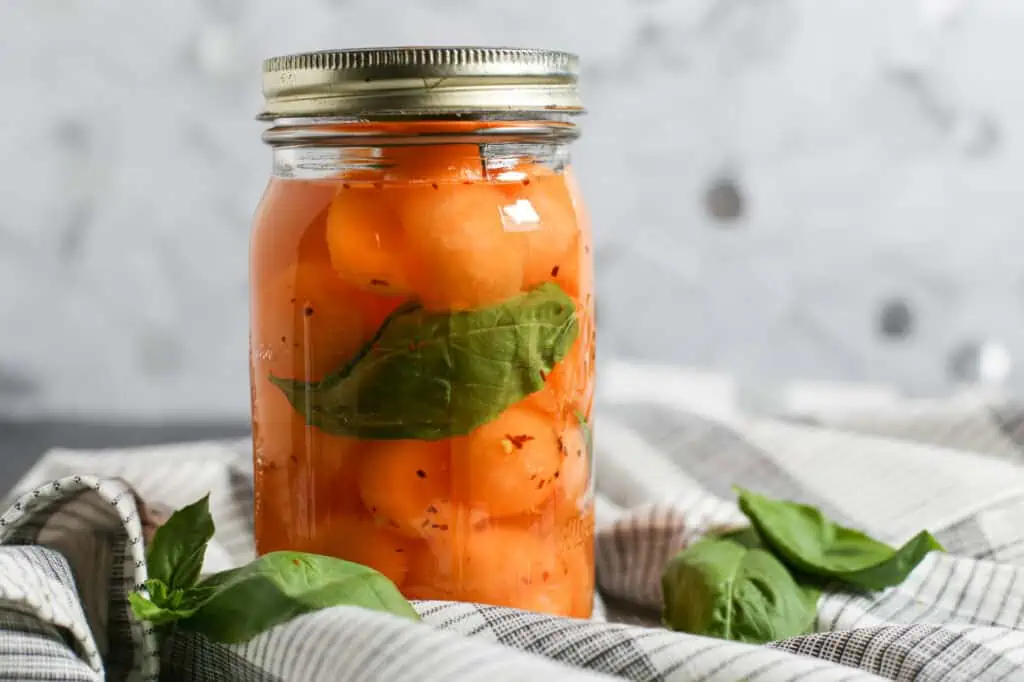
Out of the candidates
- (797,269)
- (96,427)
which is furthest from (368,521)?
(797,269)

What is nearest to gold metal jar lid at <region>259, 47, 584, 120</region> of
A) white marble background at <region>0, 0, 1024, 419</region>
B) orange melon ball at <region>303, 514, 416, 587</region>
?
orange melon ball at <region>303, 514, 416, 587</region>

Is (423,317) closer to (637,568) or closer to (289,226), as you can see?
(289,226)

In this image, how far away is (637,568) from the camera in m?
0.92

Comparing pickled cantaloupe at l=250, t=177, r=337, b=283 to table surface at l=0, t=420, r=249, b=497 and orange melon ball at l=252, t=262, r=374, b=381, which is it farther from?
table surface at l=0, t=420, r=249, b=497

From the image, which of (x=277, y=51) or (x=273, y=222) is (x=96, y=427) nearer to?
(x=277, y=51)

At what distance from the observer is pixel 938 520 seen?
3.28 feet

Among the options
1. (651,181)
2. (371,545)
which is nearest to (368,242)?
(371,545)

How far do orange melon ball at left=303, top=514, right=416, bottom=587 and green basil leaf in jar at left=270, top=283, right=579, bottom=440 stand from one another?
0.17 feet

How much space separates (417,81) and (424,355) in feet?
0.48

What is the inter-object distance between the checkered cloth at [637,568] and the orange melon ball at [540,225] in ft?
0.61

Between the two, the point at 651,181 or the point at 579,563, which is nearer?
the point at 579,563

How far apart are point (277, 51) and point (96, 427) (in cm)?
60

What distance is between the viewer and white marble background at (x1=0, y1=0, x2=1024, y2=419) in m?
1.85

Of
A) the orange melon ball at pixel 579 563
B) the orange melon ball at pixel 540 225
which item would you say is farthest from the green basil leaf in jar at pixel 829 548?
the orange melon ball at pixel 540 225
